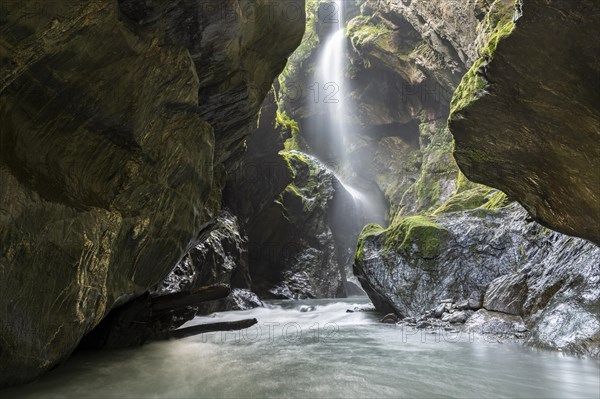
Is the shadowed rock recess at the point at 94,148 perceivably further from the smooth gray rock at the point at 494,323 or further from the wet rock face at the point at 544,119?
the smooth gray rock at the point at 494,323

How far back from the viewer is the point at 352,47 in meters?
40.3

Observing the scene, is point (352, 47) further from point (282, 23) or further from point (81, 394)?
point (81, 394)

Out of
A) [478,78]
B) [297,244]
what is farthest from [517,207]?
[297,244]

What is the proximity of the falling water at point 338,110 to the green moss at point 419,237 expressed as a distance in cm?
2687

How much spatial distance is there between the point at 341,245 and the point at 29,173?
33.8m

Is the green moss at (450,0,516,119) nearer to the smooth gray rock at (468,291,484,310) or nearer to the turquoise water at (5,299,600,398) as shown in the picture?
the turquoise water at (5,299,600,398)

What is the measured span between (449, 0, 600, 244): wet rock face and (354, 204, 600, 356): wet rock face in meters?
Answer: 1.62

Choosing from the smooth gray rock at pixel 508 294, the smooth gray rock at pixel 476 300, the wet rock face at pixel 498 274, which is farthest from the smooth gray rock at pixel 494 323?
the smooth gray rock at pixel 476 300

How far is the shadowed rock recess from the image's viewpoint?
4.01 meters

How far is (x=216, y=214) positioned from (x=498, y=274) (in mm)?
8636

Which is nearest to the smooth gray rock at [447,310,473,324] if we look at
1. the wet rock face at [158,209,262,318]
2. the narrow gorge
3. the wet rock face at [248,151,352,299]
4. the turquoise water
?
the narrow gorge

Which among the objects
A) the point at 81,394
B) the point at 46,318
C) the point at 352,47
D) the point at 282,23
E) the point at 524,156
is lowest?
the point at 81,394

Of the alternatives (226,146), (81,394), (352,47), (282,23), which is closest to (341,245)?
(352,47)

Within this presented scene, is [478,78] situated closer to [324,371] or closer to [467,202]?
[324,371]
